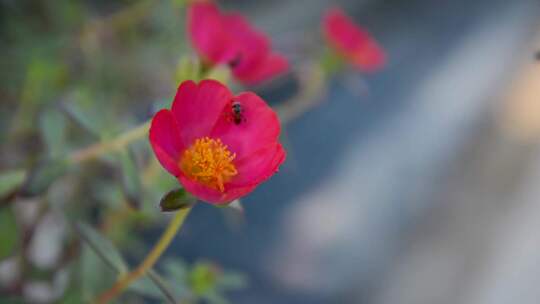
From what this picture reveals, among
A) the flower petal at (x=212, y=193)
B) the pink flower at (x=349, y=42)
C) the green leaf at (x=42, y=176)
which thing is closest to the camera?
the flower petal at (x=212, y=193)

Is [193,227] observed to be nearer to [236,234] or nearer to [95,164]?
[236,234]

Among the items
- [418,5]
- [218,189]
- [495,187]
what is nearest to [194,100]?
[218,189]

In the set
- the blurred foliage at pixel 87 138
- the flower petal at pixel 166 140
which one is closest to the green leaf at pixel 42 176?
the blurred foliage at pixel 87 138

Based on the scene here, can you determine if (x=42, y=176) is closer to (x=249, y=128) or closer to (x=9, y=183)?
(x=9, y=183)

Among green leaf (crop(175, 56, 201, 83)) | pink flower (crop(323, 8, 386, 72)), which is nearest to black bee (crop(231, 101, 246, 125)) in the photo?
green leaf (crop(175, 56, 201, 83))

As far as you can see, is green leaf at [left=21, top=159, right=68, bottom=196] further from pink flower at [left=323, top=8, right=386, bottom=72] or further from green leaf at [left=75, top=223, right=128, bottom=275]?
pink flower at [left=323, top=8, right=386, bottom=72]

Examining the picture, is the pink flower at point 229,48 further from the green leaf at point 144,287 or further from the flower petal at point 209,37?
the green leaf at point 144,287
